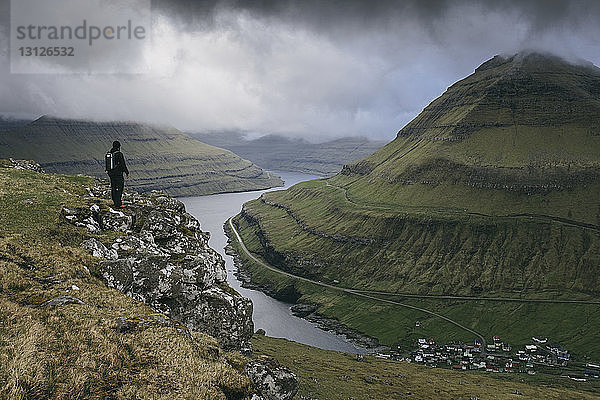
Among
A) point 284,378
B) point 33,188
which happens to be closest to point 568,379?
point 284,378

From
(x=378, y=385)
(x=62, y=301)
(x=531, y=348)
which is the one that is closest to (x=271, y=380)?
(x=62, y=301)

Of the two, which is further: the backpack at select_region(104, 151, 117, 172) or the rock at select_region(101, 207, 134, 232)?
the rock at select_region(101, 207, 134, 232)

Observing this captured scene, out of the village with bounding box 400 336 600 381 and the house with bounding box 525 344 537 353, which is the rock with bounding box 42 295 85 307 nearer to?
the village with bounding box 400 336 600 381

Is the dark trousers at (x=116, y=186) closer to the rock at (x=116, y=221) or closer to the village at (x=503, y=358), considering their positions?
the rock at (x=116, y=221)

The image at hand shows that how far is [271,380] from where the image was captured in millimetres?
24031

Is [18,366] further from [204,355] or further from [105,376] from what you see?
Answer: [204,355]

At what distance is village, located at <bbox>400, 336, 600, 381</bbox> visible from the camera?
15112cm

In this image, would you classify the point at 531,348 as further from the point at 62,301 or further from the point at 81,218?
the point at 62,301

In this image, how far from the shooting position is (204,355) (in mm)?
20953

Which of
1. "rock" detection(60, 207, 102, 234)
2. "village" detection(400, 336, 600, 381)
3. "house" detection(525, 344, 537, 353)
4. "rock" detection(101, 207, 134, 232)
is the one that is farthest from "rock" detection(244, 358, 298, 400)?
"house" detection(525, 344, 537, 353)

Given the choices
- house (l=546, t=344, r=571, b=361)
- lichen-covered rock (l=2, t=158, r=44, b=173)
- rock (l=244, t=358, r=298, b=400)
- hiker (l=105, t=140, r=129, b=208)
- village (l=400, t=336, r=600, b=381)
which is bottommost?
village (l=400, t=336, r=600, b=381)

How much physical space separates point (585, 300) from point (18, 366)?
23782cm

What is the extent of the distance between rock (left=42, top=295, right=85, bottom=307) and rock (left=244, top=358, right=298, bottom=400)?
10.1 meters

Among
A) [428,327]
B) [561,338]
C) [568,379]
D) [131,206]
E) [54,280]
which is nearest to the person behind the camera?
[54,280]
